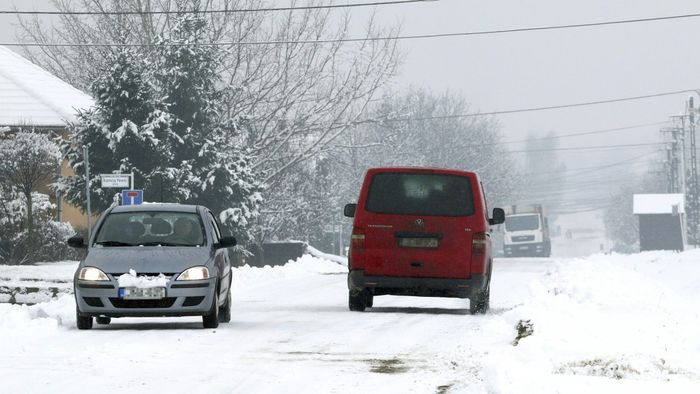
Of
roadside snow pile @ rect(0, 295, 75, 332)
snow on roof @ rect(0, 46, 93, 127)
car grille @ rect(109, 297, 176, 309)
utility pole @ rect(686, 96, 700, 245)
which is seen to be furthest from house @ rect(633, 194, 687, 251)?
car grille @ rect(109, 297, 176, 309)

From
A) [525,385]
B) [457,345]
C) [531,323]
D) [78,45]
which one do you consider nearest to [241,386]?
[525,385]

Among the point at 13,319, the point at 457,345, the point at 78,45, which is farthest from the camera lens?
the point at 78,45

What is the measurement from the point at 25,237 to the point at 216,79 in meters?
7.90

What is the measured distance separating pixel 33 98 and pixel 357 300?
40.3 meters

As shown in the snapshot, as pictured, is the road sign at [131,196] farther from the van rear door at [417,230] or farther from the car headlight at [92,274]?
the car headlight at [92,274]

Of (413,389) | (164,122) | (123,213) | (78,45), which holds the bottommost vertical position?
(413,389)

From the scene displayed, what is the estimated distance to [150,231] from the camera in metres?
17.3

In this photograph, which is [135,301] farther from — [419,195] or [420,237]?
[419,195]

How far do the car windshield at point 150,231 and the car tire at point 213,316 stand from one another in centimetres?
83

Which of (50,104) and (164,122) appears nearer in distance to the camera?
(164,122)

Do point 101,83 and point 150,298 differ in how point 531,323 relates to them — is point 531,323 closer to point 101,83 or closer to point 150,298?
point 150,298

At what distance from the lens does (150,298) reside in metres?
15.9

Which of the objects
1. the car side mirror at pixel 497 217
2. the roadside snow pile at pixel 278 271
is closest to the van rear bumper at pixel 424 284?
the car side mirror at pixel 497 217

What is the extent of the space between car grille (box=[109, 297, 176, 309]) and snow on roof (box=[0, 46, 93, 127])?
38531 mm
